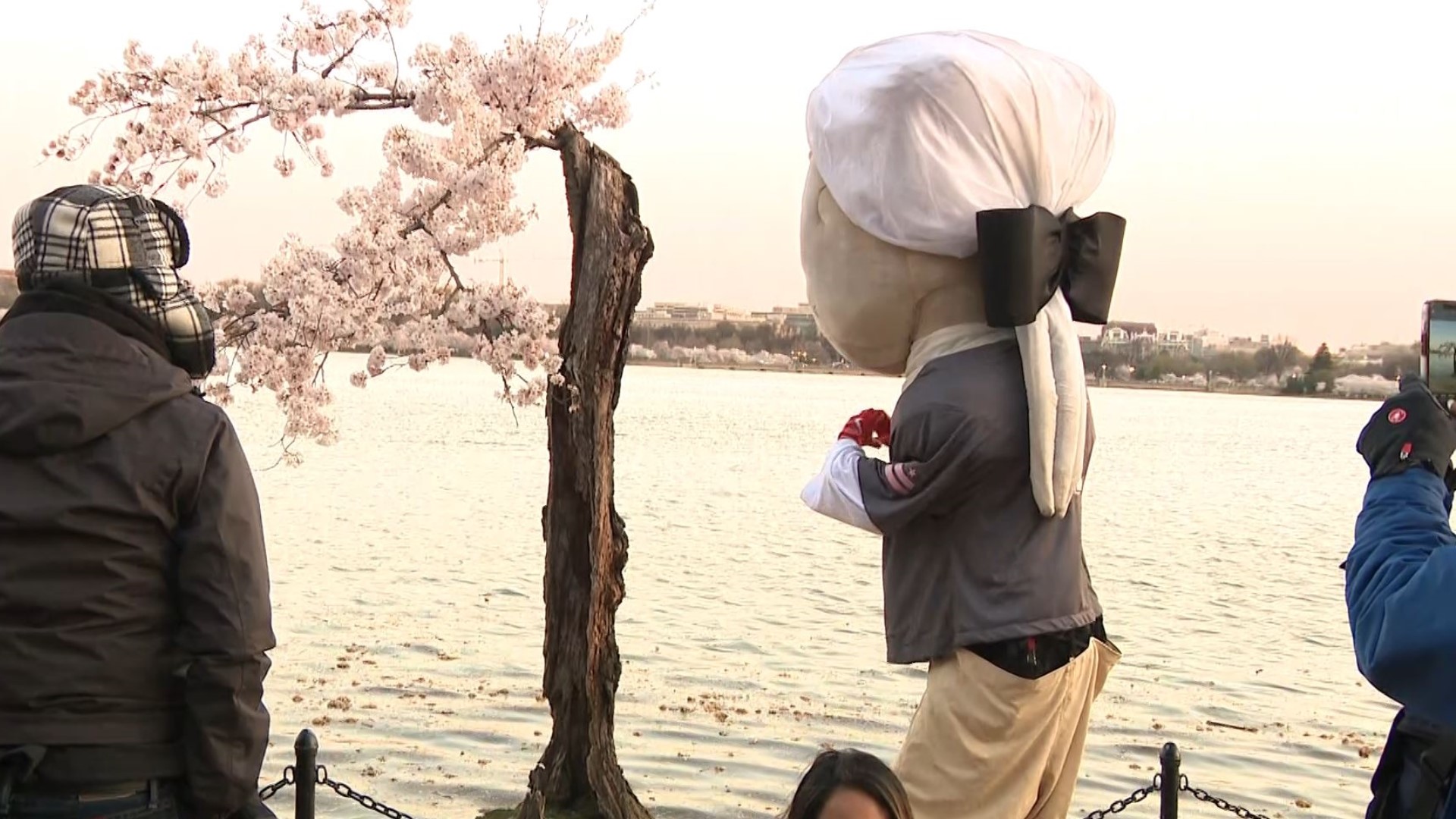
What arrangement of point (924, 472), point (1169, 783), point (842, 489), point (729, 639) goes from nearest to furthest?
1. point (924, 472)
2. point (842, 489)
3. point (1169, 783)
4. point (729, 639)

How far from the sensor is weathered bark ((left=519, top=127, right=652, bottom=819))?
5.29m

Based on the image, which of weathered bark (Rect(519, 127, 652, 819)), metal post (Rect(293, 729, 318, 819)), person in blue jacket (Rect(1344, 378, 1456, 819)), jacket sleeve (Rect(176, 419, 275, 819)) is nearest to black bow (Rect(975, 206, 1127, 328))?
person in blue jacket (Rect(1344, 378, 1456, 819))

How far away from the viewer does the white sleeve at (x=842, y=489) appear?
337 cm

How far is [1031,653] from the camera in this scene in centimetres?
327

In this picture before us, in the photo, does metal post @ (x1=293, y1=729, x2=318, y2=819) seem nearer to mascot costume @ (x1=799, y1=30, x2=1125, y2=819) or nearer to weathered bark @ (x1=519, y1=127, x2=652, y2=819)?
weathered bark @ (x1=519, y1=127, x2=652, y2=819)

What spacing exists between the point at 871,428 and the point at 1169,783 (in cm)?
194

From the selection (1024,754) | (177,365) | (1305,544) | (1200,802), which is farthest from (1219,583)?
(177,365)

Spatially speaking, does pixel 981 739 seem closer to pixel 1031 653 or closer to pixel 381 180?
pixel 1031 653

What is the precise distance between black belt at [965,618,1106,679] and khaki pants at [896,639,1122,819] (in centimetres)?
1

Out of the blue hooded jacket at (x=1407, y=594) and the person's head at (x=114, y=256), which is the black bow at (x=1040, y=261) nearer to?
the blue hooded jacket at (x=1407, y=594)

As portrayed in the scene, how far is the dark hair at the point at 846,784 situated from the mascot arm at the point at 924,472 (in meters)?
0.84

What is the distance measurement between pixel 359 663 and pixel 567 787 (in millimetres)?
5391

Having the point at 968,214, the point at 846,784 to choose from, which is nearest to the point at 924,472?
the point at 968,214

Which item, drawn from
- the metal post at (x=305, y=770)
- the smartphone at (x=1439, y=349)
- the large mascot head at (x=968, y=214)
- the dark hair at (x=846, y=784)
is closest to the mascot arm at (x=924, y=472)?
the large mascot head at (x=968, y=214)
